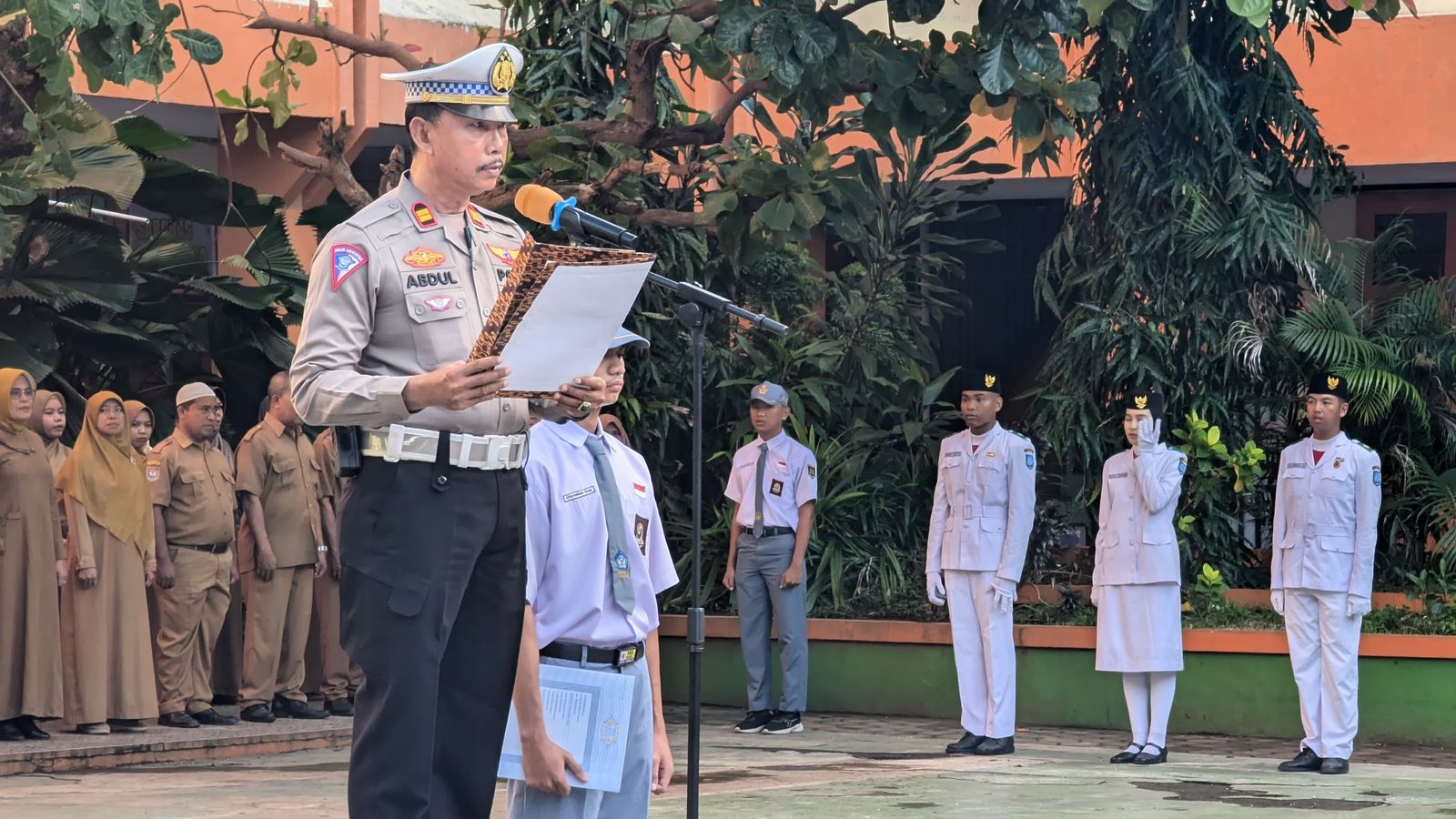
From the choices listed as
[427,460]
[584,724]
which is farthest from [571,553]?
[427,460]

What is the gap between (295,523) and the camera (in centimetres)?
1220

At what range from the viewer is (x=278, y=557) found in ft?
39.7

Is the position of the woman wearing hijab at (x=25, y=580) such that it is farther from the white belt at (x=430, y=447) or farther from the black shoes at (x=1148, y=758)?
the white belt at (x=430, y=447)

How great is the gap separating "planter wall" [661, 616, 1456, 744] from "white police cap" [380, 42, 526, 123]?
895 centimetres

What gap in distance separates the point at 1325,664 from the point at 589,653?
277 inches

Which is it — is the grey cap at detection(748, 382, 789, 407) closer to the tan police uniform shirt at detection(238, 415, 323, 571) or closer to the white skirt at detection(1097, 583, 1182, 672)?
the white skirt at detection(1097, 583, 1182, 672)

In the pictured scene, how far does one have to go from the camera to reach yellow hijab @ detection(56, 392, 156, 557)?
36.9ft

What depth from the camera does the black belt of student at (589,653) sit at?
441 cm

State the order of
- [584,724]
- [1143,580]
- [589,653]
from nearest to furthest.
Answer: [584,724] → [589,653] → [1143,580]

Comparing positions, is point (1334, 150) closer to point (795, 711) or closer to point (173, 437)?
point (795, 711)

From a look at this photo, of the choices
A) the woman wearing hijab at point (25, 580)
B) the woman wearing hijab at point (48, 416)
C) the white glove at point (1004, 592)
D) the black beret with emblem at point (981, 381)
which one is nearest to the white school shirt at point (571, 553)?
the white glove at point (1004, 592)

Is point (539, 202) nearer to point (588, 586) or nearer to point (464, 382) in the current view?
point (588, 586)

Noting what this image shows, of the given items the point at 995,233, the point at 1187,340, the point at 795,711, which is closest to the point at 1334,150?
the point at 1187,340

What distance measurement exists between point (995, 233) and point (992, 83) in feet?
36.6
